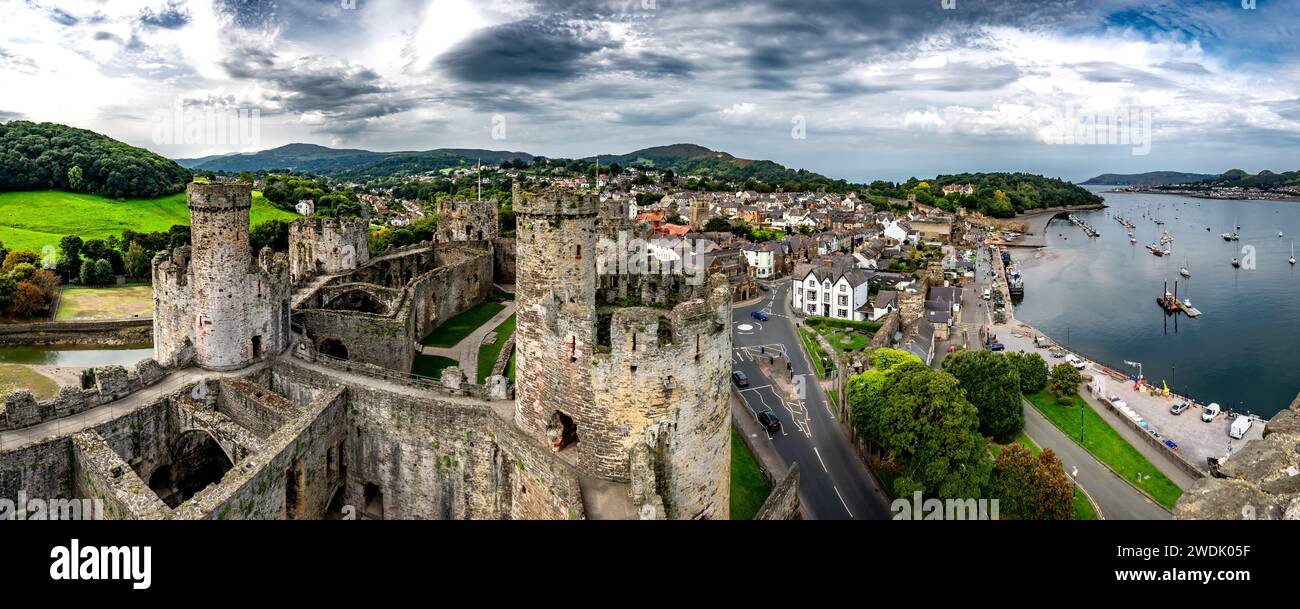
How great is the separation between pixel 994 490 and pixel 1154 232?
6315 inches

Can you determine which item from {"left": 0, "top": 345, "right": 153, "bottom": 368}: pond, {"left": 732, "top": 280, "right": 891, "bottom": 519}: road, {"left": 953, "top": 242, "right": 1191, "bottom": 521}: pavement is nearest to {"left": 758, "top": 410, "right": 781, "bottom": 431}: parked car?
{"left": 732, "top": 280, "right": 891, "bottom": 519}: road

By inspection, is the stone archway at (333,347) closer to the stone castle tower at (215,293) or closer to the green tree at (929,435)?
the stone castle tower at (215,293)

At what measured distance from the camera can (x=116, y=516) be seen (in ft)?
47.8

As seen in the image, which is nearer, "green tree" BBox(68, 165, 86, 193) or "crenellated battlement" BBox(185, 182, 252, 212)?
"crenellated battlement" BBox(185, 182, 252, 212)

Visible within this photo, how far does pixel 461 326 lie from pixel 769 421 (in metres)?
17.6

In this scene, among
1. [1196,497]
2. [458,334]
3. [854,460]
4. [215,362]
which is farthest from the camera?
[458,334]

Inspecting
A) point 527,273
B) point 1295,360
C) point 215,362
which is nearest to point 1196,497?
point 527,273

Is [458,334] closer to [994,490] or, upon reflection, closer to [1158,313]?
[994,490]

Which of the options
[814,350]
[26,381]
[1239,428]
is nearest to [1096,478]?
[1239,428]

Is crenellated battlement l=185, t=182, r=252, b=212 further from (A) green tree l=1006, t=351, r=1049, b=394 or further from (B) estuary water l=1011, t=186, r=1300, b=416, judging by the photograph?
(B) estuary water l=1011, t=186, r=1300, b=416

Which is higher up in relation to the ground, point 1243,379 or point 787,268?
point 787,268

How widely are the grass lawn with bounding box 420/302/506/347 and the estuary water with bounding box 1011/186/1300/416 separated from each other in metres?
45.2

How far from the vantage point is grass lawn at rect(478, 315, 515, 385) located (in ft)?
103

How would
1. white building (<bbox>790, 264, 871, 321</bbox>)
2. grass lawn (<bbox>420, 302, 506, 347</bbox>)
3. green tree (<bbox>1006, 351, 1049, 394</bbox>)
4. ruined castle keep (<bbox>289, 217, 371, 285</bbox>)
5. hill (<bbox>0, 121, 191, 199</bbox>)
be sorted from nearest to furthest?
grass lawn (<bbox>420, 302, 506, 347</bbox>)
ruined castle keep (<bbox>289, 217, 371, 285</bbox>)
green tree (<bbox>1006, 351, 1049, 394</bbox>)
white building (<bbox>790, 264, 871, 321</bbox>)
hill (<bbox>0, 121, 191, 199</bbox>)
